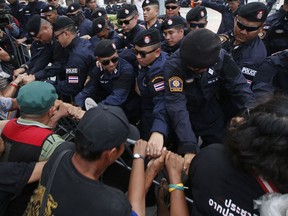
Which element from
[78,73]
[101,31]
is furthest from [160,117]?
[101,31]

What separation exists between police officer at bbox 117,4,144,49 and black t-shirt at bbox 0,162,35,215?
11.6 ft

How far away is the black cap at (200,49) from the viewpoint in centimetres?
207

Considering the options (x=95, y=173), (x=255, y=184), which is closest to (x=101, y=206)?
(x=95, y=173)

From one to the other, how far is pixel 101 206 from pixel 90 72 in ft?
9.07

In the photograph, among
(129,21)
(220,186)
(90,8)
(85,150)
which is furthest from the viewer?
(90,8)

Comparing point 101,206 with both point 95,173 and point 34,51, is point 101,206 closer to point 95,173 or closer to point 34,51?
point 95,173

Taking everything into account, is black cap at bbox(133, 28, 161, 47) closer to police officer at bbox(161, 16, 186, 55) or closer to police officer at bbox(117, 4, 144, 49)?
police officer at bbox(161, 16, 186, 55)

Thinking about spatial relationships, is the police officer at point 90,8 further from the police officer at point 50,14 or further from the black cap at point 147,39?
the black cap at point 147,39

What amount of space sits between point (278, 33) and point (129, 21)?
239 centimetres

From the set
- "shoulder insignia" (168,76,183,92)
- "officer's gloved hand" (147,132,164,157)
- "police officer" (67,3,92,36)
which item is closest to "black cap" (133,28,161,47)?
"shoulder insignia" (168,76,183,92)

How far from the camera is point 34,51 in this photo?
5320 mm

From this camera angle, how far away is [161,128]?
2.29m

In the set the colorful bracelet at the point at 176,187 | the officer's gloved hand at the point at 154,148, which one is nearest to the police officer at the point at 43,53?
the officer's gloved hand at the point at 154,148

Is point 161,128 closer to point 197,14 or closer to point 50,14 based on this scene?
point 197,14
